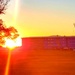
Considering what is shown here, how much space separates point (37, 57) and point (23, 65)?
4.37 metres

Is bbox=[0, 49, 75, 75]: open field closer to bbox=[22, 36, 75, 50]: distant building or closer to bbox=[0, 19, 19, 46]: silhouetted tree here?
bbox=[0, 19, 19, 46]: silhouetted tree

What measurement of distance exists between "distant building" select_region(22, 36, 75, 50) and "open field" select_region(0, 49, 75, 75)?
35836 millimetres

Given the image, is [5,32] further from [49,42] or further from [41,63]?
[49,42]

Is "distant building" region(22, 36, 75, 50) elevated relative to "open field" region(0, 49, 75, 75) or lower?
elevated

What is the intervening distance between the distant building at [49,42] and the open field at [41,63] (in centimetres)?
3584

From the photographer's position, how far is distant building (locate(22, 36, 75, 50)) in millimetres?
72438

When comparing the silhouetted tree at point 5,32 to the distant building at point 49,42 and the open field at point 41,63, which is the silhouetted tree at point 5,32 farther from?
the distant building at point 49,42

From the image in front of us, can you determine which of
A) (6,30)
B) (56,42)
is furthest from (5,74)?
(56,42)

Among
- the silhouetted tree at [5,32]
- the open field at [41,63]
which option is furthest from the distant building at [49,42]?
the silhouetted tree at [5,32]

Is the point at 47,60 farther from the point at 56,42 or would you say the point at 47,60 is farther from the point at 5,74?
the point at 56,42

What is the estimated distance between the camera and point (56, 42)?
72.8 m

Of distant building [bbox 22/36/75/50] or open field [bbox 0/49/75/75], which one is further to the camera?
distant building [bbox 22/36/75/50]

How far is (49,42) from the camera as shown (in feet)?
242

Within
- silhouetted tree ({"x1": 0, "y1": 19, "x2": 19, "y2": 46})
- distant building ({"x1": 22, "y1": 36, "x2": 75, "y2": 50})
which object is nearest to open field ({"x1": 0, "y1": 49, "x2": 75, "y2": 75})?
silhouetted tree ({"x1": 0, "y1": 19, "x2": 19, "y2": 46})
